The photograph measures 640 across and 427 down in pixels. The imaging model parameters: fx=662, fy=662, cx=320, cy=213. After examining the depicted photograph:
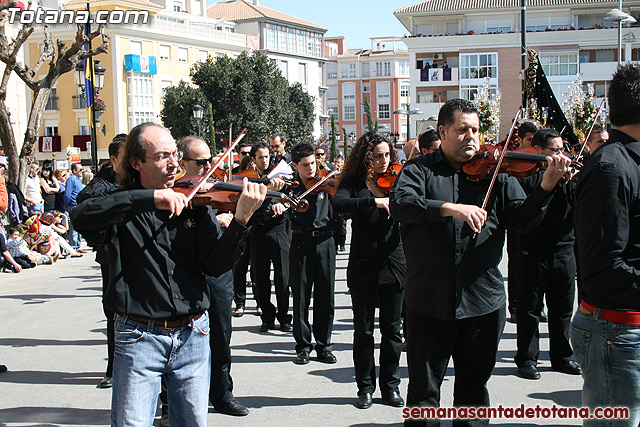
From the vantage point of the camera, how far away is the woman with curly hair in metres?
5.20

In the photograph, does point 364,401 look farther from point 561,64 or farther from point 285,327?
point 561,64

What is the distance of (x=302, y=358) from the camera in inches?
254

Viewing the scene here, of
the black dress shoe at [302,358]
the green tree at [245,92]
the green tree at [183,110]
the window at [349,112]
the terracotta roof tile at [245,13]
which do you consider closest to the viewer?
the black dress shoe at [302,358]

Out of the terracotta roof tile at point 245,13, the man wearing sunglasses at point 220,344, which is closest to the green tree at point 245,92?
the terracotta roof tile at point 245,13

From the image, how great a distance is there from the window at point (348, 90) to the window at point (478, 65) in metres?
51.9

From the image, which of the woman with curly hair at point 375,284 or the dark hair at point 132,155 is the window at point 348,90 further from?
the dark hair at point 132,155

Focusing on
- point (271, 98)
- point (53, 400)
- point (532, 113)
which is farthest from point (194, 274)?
point (271, 98)

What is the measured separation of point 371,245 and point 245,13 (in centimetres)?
7913

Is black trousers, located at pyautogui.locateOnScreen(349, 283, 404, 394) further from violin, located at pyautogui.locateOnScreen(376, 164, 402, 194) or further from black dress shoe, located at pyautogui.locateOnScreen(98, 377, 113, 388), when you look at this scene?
black dress shoe, located at pyautogui.locateOnScreen(98, 377, 113, 388)

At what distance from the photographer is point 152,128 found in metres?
3.38

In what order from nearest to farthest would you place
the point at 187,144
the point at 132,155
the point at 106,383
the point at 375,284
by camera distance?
the point at 132,155 → the point at 187,144 → the point at 375,284 → the point at 106,383

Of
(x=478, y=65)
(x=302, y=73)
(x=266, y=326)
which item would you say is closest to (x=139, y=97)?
(x=478, y=65)

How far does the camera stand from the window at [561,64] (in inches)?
2099

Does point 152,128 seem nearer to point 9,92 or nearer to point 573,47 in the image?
point 9,92
